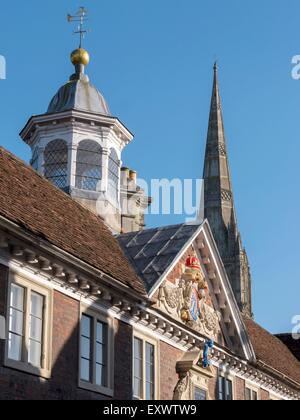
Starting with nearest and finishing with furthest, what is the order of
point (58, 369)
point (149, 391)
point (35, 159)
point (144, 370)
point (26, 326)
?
point (26, 326), point (58, 369), point (144, 370), point (149, 391), point (35, 159)

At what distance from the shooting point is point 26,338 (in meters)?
18.6

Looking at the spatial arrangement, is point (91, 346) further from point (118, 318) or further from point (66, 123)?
point (66, 123)

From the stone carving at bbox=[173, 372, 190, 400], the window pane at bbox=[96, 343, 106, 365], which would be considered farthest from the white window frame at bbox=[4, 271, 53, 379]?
the stone carving at bbox=[173, 372, 190, 400]

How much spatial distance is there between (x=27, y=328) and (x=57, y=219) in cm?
455

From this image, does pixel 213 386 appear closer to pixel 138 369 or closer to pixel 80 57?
pixel 138 369

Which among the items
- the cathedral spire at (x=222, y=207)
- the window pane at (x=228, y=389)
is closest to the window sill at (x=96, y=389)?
the window pane at (x=228, y=389)

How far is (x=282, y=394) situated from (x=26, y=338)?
16.6 metres

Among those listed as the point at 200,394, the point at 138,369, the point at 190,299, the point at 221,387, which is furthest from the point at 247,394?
the point at 138,369

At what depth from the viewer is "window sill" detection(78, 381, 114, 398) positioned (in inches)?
799

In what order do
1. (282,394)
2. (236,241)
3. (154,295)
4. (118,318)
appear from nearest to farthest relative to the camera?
1. (118,318)
2. (154,295)
3. (282,394)
4. (236,241)

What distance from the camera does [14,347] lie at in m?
18.3

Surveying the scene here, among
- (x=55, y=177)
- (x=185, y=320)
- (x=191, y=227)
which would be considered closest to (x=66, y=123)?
(x=55, y=177)
